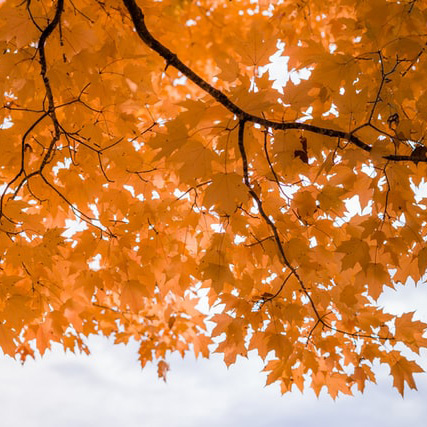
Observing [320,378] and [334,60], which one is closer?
[334,60]

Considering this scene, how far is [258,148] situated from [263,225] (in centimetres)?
48

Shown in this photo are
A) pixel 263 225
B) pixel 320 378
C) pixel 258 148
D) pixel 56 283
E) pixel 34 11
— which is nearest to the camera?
pixel 34 11

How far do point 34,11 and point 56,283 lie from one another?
1577 millimetres

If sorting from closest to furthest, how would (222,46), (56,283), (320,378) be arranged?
(56,283) → (320,378) → (222,46)

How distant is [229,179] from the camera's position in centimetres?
166

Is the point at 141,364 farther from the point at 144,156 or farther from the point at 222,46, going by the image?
the point at 222,46

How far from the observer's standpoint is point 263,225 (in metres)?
2.24

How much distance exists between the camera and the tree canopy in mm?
1766

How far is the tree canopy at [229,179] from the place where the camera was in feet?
5.79

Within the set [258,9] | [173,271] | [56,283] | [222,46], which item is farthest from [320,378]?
[258,9]

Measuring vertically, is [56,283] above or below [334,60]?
below

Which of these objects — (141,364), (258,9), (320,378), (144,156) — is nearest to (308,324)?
(320,378)

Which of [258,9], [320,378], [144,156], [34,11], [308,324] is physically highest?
[258,9]

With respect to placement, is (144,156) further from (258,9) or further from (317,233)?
(258,9)
